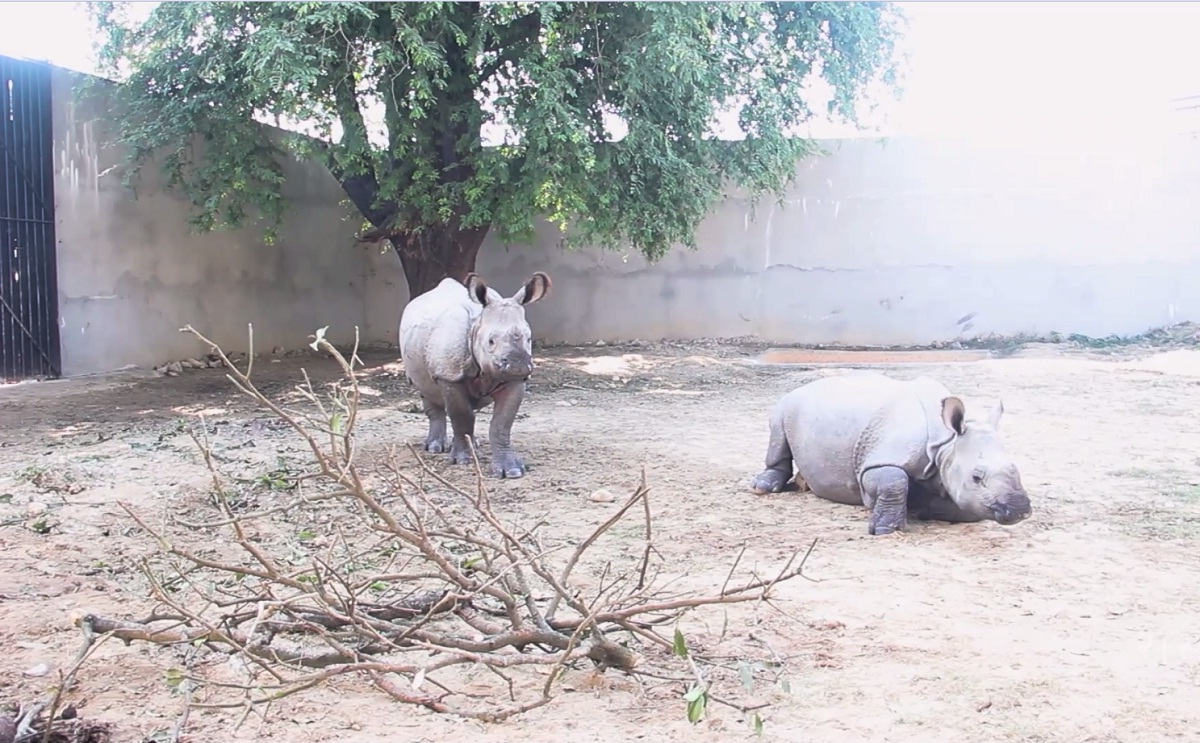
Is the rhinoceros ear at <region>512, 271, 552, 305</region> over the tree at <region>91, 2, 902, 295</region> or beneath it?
beneath

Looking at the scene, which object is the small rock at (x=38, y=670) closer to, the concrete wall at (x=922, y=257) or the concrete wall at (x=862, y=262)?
the concrete wall at (x=862, y=262)

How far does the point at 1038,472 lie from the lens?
6266mm

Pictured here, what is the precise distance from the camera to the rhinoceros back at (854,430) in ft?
16.7

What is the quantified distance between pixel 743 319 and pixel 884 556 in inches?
415

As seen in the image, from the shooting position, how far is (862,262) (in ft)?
48.1

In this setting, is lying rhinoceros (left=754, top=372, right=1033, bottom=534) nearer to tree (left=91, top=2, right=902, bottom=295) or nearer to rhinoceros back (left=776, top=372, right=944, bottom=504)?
rhinoceros back (left=776, top=372, right=944, bottom=504)

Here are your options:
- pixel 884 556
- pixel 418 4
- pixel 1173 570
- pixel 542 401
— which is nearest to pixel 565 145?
pixel 418 4

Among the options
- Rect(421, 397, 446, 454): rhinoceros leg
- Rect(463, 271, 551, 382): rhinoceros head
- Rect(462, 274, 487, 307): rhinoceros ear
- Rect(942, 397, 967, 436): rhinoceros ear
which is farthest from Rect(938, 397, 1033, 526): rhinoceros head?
Rect(421, 397, 446, 454): rhinoceros leg

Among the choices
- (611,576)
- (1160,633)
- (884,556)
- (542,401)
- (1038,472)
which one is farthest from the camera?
(542,401)

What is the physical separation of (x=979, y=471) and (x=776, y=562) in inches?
42.7

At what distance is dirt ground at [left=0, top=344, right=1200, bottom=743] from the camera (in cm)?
293

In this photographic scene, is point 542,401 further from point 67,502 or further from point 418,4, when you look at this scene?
point 67,502

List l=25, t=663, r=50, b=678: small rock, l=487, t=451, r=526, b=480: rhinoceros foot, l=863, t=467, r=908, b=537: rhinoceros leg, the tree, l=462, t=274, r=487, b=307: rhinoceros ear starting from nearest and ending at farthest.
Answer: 1. l=25, t=663, r=50, b=678: small rock
2. l=863, t=467, r=908, b=537: rhinoceros leg
3. l=462, t=274, r=487, b=307: rhinoceros ear
4. l=487, t=451, r=526, b=480: rhinoceros foot
5. the tree

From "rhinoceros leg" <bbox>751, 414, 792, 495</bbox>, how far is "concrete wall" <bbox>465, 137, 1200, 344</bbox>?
9014mm
